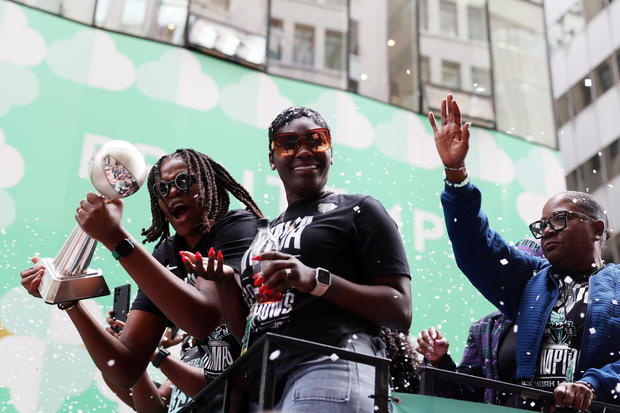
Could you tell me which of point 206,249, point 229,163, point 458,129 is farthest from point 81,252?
point 229,163

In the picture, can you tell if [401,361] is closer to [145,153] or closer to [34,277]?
[34,277]

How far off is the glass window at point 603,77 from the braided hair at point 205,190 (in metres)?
16.5

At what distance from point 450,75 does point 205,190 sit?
6251 mm

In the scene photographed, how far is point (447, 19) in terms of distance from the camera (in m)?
8.80

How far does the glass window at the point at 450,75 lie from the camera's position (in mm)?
8578

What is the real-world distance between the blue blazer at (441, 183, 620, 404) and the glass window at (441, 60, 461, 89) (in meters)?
5.63

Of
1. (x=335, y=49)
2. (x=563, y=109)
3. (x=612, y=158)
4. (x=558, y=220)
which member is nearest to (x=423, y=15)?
(x=335, y=49)

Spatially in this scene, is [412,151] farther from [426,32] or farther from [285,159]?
[285,159]

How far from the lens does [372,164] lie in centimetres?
736

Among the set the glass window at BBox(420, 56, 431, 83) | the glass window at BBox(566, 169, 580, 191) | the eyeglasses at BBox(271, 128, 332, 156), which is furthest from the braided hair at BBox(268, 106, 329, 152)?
the glass window at BBox(566, 169, 580, 191)

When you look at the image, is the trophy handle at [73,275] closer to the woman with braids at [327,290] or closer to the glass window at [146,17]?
the woman with braids at [327,290]

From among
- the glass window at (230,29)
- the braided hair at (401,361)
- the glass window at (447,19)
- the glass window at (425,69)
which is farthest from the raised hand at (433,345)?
the glass window at (447,19)

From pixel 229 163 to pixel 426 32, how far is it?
317cm

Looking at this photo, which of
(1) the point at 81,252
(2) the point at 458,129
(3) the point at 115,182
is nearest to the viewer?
(3) the point at 115,182
